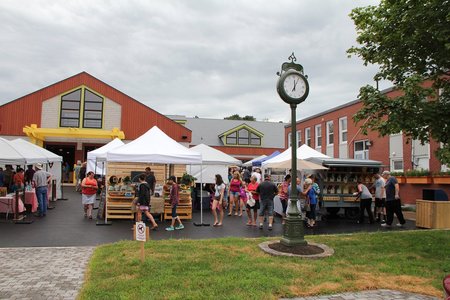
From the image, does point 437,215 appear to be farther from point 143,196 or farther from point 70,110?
point 70,110

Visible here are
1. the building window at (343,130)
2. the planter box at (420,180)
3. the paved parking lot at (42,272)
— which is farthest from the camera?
the building window at (343,130)

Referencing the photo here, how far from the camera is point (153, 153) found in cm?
1226

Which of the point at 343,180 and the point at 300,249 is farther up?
the point at 343,180

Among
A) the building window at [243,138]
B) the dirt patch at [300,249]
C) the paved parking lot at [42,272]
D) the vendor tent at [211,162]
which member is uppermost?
the building window at [243,138]

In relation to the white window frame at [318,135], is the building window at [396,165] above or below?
below

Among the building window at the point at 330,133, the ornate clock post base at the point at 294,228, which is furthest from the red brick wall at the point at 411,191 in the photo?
the ornate clock post base at the point at 294,228

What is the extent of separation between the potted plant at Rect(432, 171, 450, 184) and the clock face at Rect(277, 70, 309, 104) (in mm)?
11105

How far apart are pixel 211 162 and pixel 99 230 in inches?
293

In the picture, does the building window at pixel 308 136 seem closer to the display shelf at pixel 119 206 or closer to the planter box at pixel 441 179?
the planter box at pixel 441 179

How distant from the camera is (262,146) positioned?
42406mm

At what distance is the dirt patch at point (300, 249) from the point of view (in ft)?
24.7

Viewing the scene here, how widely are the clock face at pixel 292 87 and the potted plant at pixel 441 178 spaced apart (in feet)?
36.4

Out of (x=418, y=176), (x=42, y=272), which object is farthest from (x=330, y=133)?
(x=42, y=272)

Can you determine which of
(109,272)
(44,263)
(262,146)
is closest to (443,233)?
(109,272)
